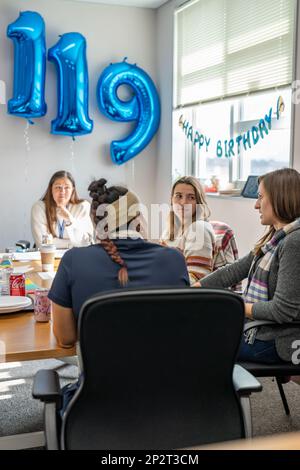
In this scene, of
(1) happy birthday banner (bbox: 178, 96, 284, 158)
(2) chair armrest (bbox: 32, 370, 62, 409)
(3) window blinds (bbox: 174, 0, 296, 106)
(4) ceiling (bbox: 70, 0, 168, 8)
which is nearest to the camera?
(2) chair armrest (bbox: 32, 370, 62, 409)

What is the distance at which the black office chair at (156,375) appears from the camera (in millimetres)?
1297

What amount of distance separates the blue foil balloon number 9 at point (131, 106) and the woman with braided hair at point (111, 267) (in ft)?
12.3

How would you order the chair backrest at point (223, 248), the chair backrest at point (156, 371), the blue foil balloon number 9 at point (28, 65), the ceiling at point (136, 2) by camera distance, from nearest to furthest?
the chair backrest at point (156, 371) → the chair backrest at point (223, 248) → the blue foil balloon number 9 at point (28, 65) → the ceiling at point (136, 2)

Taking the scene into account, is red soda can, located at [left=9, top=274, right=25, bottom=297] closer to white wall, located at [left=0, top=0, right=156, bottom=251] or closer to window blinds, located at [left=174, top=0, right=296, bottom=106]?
window blinds, located at [left=174, top=0, right=296, bottom=106]

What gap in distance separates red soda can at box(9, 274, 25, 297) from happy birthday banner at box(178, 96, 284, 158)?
226 centimetres

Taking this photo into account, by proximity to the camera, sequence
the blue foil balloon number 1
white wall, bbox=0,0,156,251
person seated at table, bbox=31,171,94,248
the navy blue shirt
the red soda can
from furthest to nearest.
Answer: white wall, bbox=0,0,156,251, the blue foil balloon number 1, person seated at table, bbox=31,171,94,248, the red soda can, the navy blue shirt

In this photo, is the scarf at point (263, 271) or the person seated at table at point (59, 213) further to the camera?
the person seated at table at point (59, 213)

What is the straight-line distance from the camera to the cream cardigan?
153 inches

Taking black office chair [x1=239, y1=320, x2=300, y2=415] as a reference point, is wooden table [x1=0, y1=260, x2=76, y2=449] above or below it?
above

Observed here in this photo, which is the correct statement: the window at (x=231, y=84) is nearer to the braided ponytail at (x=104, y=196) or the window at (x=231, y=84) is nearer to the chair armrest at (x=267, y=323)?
the chair armrest at (x=267, y=323)

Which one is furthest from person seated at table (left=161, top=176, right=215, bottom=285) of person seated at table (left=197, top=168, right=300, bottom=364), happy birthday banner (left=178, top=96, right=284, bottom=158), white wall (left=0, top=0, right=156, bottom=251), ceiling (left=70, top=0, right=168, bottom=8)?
ceiling (left=70, top=0, right=168, bottom=8)

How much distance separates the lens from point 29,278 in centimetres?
273

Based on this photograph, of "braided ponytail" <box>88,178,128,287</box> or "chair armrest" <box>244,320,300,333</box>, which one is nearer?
"braided ponytail" <box>88,178,128,287</box>

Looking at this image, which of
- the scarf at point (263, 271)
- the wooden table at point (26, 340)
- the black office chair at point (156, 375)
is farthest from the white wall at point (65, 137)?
the black office chair at point (156, 375)
